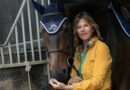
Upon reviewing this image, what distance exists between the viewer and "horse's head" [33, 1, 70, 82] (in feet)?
10.1

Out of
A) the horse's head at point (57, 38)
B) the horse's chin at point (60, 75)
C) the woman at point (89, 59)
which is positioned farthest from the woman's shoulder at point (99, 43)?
the horse's chin at point (60, 75)

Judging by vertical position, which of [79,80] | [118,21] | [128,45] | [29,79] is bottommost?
[29,79]

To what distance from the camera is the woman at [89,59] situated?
2895mm

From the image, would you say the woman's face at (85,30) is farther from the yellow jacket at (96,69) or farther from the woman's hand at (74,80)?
the woman's hand at (74,80)

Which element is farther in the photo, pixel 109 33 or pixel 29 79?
pixel 29 79

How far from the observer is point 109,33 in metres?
3.31

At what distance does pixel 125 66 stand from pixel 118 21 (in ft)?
1.39

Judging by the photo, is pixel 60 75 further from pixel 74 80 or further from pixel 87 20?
pixel 87 20

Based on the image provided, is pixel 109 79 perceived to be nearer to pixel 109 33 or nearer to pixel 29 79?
pixel 109 33

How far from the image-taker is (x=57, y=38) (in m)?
3.12

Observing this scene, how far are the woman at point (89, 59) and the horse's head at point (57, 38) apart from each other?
0.09 meters

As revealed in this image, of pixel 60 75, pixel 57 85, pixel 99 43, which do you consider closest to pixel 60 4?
pixel 99 43

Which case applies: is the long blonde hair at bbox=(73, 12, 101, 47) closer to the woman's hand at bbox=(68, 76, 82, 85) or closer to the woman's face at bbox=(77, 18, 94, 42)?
the woman's face at bbox=(77, 18, 94, 42)

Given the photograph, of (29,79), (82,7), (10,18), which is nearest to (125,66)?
(82,7)
